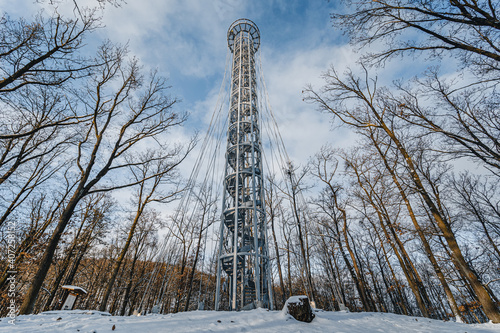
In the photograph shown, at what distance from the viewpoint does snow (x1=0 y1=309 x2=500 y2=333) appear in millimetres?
3867

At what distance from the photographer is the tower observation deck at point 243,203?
7488mm

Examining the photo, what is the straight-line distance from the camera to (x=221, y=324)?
4.30m

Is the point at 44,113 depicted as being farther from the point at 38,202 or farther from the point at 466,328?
the point at 466,328

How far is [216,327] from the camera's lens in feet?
13.5

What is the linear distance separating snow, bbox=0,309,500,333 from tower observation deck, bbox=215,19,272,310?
165 centimetres

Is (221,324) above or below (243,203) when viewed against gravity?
below

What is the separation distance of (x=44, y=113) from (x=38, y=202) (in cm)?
813

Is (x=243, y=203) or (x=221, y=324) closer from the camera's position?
(x=221, y=324)

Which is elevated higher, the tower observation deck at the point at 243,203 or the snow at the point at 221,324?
the tower observation deck at the point at 243,203

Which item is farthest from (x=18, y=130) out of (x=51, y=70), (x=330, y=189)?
(x=330, y=189)

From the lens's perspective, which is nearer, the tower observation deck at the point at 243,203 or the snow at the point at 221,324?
the snow at the point at 221,324

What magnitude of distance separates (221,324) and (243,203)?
4876 millimetres

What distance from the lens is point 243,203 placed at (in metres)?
8.81

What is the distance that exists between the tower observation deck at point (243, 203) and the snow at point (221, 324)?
1.65 m
